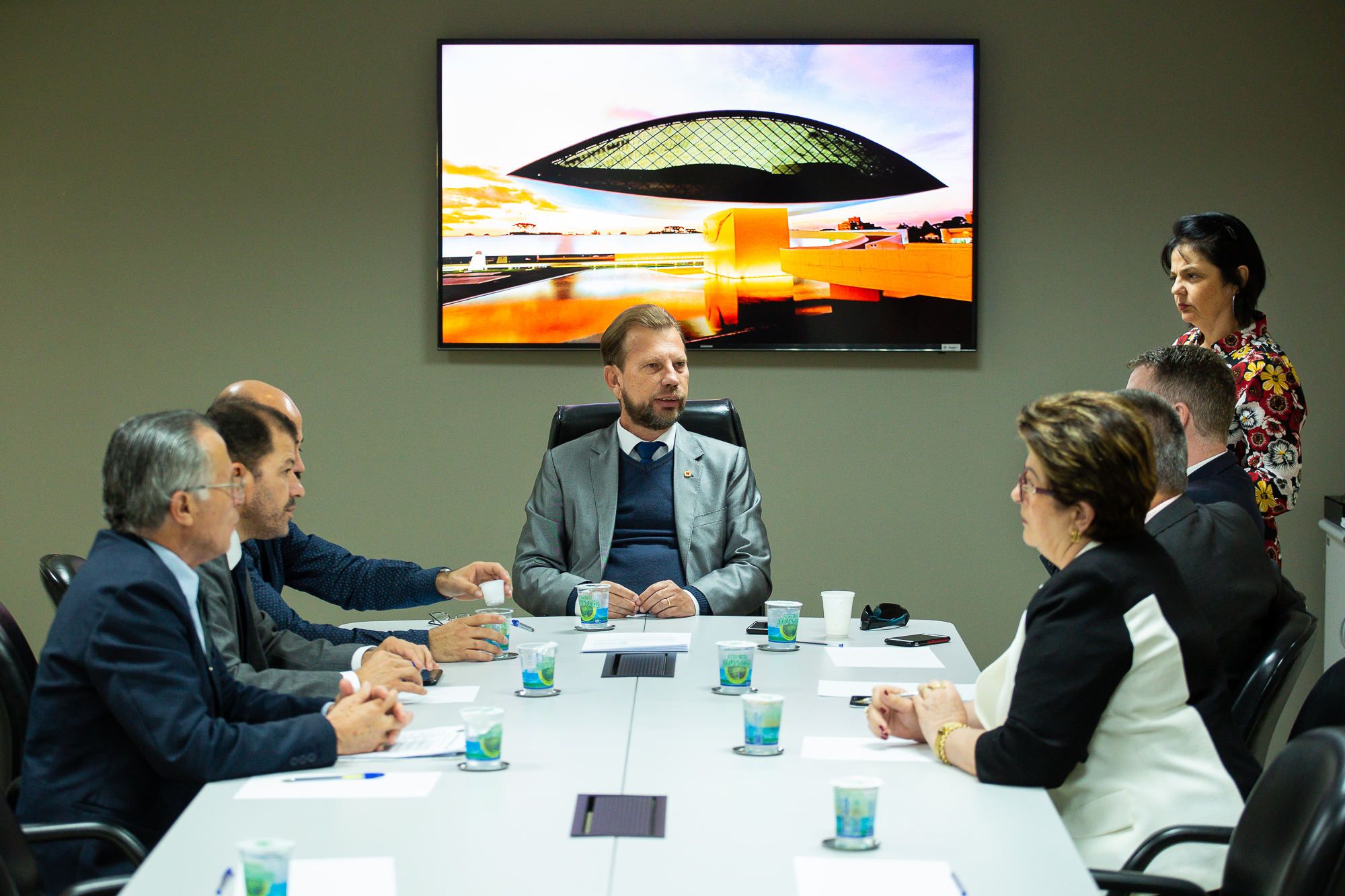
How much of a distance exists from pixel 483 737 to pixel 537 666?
489mm

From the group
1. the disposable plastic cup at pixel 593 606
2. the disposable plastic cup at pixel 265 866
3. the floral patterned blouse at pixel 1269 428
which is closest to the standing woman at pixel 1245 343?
the floral patterned blouse at pixel 1269 428

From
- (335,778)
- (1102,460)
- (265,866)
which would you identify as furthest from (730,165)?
(265,866)

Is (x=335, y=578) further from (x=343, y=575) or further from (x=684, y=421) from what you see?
(x=684, y=421)

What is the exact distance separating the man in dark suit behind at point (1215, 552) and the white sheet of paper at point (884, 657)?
1.88ft

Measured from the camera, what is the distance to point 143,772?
1.88m

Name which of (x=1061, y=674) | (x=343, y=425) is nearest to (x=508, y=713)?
(x=1061, y=674)

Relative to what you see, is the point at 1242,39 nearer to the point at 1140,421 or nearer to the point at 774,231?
the point at 774,231

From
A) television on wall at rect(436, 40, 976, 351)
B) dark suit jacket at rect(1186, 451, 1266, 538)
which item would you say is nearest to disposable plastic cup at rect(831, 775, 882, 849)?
dark suit jacket at rect(1186, 451, 1266, 538)

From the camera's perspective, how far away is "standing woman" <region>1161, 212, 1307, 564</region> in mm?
3225

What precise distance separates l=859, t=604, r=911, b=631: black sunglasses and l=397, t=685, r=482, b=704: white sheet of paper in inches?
44.6

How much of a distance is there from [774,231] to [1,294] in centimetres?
318

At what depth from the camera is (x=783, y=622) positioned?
272cm

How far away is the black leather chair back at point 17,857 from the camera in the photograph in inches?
64.4

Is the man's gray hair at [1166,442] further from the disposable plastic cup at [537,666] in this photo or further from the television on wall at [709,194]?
the television on wall at [709,194]
